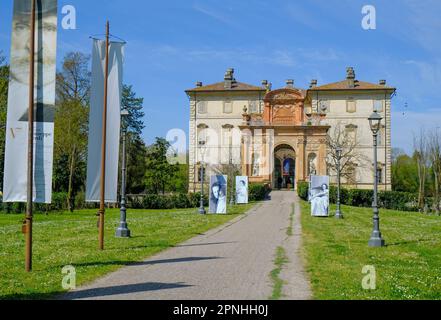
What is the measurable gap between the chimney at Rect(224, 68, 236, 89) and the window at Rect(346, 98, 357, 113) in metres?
15.4

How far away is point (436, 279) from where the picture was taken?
9766mm

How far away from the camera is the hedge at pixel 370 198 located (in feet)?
145

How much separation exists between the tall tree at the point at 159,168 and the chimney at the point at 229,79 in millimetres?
11793

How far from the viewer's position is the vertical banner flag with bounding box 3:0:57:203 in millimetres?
10586

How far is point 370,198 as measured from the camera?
45156mm

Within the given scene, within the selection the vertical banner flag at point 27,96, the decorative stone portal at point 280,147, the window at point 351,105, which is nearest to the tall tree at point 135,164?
the decorative stone portal at point 280,147

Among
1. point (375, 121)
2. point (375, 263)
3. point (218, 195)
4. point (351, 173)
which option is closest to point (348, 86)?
point (351, 173)

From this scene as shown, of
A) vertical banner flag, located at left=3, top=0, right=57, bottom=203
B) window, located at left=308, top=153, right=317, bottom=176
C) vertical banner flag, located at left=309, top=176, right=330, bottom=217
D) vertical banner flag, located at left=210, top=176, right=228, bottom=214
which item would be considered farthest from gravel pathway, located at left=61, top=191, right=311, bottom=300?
window, located at left=308, top=153, right=317, bottom=176

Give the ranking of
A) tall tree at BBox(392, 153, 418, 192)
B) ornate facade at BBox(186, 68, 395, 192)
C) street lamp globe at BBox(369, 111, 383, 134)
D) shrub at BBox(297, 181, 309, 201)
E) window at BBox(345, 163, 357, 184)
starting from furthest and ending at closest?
tall tree at BBox(392, 153, 418, 192), window at BBox(345, 163, 357, 184), ornate facade at BBox(186, 68, 395, 192), shrub at BBox(297, 181, 309, 201), street lamp globe at BBox(369, 111, 383, 134)

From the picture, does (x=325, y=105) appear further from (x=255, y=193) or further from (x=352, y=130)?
(x=255, y=193)

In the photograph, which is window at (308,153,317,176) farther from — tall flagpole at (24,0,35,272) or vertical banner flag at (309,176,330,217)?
tall flagpole at (24,0,35,272)
